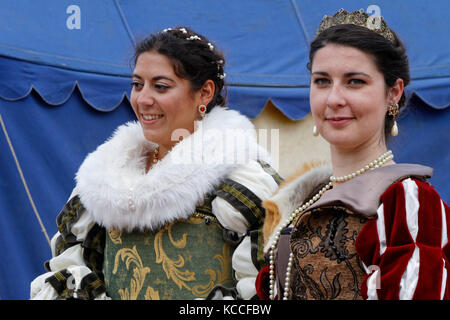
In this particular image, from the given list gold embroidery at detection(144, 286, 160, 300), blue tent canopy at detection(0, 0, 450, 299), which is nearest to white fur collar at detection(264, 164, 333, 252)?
gold embroidery at detection(144, 286, 160, 300)

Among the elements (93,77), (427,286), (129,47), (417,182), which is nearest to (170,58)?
(417,182)

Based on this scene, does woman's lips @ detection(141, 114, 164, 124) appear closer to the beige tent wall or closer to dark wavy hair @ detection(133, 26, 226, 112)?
dark wavy hair @ detection(133, 26, 226, 112)

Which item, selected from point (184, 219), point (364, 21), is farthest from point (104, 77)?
point (364, 21)

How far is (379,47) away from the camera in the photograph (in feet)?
4.22

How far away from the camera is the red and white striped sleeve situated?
3.41ft

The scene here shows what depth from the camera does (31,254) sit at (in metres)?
3.05

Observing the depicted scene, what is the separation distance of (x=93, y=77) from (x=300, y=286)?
209cm

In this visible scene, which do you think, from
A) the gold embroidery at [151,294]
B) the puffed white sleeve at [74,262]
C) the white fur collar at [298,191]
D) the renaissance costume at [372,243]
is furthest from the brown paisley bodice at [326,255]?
the puffed white sleeve at [74,262]

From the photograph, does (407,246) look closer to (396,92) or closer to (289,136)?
(396,92)

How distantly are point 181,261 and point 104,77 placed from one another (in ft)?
5.39

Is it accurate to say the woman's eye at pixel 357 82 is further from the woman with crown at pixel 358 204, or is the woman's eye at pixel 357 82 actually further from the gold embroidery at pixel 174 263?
the gold embroidery at pixel 174 263

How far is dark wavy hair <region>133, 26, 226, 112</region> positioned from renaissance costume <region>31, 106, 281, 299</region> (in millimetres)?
117

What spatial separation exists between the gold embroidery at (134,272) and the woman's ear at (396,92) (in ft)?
2.65
